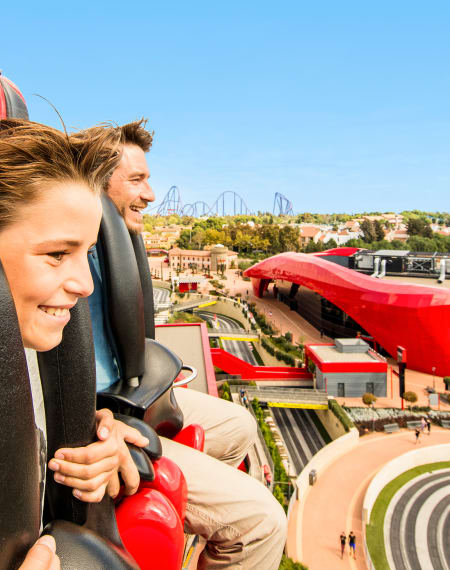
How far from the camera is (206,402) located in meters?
3.83

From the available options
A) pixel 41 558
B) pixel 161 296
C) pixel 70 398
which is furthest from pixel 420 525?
pixel 161 296

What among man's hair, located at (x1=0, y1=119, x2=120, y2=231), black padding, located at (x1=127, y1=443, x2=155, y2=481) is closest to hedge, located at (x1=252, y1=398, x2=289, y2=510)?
black padding, located at (x1=127, y1=443, x2=155, y2=481)

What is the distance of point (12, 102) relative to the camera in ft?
10.7

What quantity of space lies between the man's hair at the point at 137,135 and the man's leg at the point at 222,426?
2201mm

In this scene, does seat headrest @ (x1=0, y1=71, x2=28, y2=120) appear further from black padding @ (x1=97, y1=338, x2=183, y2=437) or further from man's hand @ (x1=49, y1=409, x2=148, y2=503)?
man's hand @ (x1=49, y1=409, x2=148, y2=503)

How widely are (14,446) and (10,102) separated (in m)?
2.93

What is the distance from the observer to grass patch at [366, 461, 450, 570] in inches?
416

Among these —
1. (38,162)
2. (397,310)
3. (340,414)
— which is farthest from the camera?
(397,310)

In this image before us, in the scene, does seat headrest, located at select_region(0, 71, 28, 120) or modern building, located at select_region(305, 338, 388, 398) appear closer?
seat headrest, located at select_region(0, 71, 28, 120)

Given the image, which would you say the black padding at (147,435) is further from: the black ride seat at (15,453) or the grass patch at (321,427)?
the grass patch at (321,427)

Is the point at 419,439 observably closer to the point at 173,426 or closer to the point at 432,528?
the point at 432,528

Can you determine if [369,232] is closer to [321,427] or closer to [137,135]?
[321,427]

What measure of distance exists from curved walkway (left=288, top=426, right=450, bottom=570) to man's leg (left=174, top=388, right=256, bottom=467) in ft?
26.3

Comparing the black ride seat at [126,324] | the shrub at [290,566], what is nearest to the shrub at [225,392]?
the shrub at [290,566]
